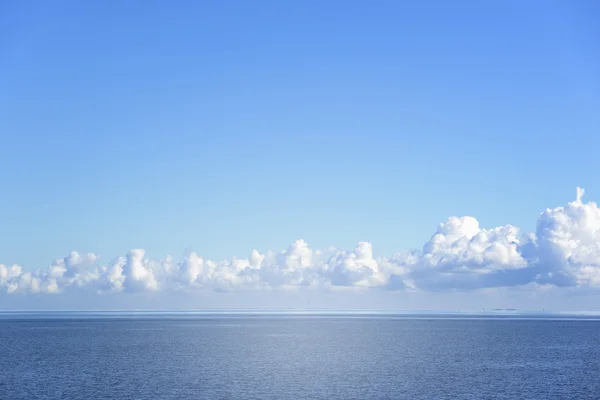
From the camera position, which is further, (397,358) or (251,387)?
(397,358)

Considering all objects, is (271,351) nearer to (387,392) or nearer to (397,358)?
(397,358)

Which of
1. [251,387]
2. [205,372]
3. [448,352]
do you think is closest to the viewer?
[251,387]

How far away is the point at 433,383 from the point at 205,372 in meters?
36.6

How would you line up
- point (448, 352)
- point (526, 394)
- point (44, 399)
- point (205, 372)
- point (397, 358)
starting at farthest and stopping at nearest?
point (448, 352)
point (397, 358)
point (205, 372)
point (526, 394)
point (44, 399)

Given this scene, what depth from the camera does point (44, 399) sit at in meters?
73.6

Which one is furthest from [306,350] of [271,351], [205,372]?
[205,372]

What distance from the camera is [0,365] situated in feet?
357

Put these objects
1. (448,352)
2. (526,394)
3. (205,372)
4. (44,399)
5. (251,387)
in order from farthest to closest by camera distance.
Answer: (448,352)
(205,372)
(251,387)
(526,394)
(44,399)

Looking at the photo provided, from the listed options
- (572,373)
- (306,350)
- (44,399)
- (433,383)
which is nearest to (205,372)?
(44,399)

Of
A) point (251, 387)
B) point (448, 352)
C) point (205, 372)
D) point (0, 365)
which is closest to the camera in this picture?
point (251, 387)

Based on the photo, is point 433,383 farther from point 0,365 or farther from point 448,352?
point 0,365

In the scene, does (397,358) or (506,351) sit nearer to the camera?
(397,358)

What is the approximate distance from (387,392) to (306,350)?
63049 millimetres

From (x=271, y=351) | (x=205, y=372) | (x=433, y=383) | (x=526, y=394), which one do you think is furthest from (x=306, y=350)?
(x=526, y=394)
